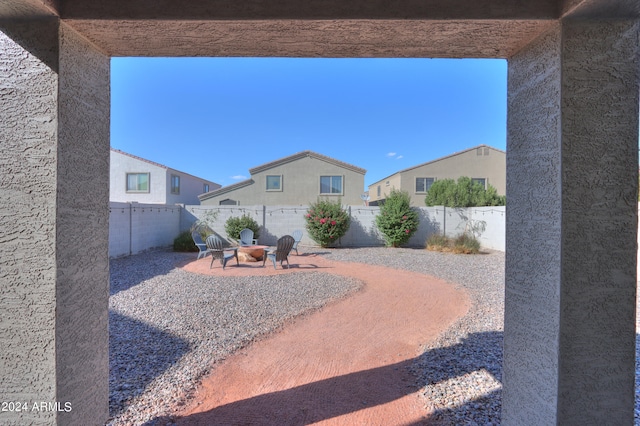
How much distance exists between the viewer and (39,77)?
169cm

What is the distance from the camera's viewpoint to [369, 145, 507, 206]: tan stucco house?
2183 cm

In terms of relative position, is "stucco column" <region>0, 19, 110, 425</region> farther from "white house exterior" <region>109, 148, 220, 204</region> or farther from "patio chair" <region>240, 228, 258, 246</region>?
"white house exterior" <region>109, 148, 220, 204</region>

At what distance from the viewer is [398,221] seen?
1318 cm

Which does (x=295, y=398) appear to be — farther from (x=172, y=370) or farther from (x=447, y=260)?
(x=447, y=260)

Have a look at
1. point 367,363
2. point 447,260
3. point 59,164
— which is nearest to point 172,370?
point 367,363

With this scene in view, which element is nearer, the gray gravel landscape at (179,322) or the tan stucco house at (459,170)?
the gray gravel landscape at (179,322)

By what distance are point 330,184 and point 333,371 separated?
16455 mm

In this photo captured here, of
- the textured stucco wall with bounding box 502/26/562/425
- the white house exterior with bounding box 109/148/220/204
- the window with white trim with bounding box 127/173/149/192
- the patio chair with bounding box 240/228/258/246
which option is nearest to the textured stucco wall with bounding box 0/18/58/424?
the textured stucco wall with bounding box 502/26/562/425

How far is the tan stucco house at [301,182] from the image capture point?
62.0 ft

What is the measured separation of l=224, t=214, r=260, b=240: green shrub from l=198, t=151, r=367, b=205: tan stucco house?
5924mm

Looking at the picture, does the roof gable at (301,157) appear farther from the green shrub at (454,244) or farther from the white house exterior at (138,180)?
the green shrub at (454,244)

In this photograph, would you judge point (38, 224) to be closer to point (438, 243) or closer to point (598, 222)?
point (598, 222)

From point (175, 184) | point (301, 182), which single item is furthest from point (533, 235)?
point (175, 184)

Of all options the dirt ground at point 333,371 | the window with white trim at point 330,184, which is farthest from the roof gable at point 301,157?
the dirt ground at point 333,371
